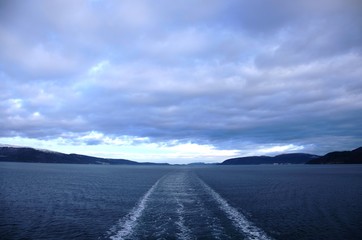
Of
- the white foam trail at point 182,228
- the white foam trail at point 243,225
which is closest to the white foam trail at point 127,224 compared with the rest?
the white foam trail at point 182,228

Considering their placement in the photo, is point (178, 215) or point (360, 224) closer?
point (360, 224)

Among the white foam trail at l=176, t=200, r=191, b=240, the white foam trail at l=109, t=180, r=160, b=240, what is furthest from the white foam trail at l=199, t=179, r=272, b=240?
the white foam trail at l=109, t=180, r=160, b=240

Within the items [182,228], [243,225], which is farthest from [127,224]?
[243,225]

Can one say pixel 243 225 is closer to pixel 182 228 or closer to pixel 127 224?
pixel 182 228

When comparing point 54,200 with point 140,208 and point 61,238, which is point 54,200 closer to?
point 140,208

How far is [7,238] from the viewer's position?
23.4 meters

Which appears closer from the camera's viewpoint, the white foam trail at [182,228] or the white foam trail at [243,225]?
the white foam trail at [182,228]

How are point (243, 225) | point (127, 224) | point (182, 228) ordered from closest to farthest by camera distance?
point (182, 228)
point (243, 225)
point (127, 224)

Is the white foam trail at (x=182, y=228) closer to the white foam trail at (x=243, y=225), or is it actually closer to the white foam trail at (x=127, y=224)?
the white foam trail at (x=127, y=224)

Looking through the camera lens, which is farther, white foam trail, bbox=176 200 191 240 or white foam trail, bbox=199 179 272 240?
white foam trail, bbox=199 179 272 240

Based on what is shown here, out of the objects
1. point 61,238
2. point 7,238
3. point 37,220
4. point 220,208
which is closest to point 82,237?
point 61,238

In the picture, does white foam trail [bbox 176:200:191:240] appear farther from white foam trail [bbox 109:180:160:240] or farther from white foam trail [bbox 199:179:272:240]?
white foam trail [bbox 199:179:272:240]

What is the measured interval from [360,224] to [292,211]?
331 inches

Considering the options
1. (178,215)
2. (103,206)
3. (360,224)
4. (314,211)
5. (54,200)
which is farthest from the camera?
(54,200)
